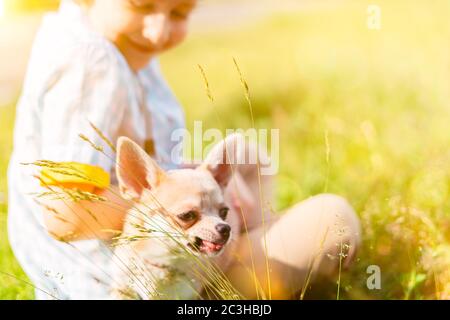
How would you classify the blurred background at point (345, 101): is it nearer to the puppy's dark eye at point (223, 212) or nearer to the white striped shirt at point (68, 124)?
the white striped shirt at point (68, 124)

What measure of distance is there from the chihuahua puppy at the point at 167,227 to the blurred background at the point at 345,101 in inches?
9.9

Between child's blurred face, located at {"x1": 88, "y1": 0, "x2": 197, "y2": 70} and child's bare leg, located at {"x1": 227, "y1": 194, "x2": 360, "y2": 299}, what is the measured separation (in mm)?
502

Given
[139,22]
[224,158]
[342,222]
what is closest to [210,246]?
[224,158]

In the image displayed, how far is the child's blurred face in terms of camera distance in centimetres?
172

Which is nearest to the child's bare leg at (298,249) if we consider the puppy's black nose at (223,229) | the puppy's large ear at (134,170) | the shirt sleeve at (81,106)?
the puppy's black nose at (223,229)

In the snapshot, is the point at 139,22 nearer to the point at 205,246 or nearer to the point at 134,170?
the point at 134,170

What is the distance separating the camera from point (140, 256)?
169 cm

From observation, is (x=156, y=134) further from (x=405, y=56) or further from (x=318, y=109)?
(x=405, y=56)

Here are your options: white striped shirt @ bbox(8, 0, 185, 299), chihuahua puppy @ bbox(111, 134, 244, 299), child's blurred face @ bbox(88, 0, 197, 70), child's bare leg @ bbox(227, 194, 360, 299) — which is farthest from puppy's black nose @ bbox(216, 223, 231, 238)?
child's blurred face @ bbox(88, 0, 197, 70)

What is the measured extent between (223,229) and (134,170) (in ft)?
0.79

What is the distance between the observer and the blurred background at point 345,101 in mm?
1809

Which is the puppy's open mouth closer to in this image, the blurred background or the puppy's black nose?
the puppy's black nose

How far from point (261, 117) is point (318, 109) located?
16 centimetres
